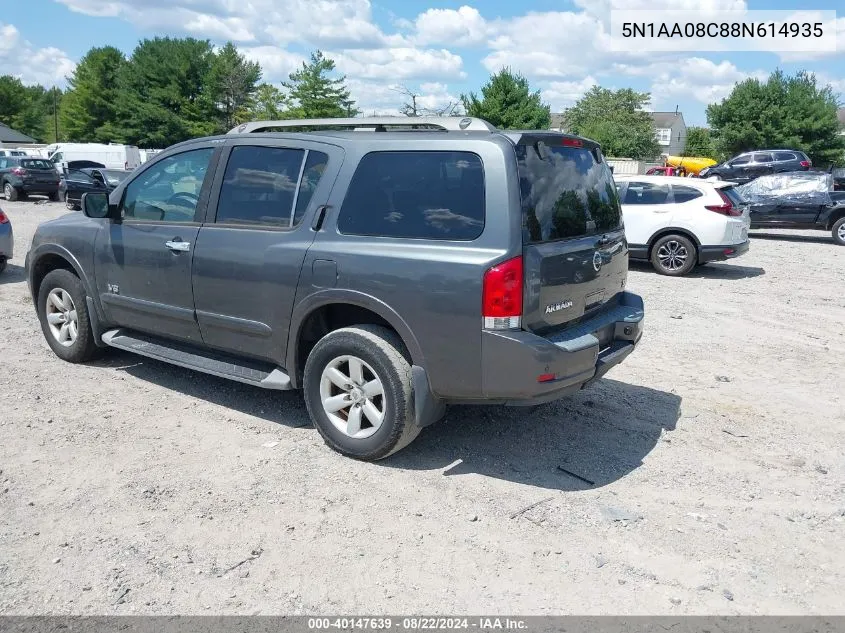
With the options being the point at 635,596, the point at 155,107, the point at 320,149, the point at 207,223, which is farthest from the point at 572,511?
the point at 155,107

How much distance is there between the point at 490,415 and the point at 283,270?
185 centimetres

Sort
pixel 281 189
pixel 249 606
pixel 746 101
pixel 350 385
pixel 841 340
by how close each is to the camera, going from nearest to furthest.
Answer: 1. pixel 249 606
2. pixel 350 385
3. pixel 281 189
4. pixel 841 340
5. pixel 746 101

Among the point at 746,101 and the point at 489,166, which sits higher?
the point at 746,101

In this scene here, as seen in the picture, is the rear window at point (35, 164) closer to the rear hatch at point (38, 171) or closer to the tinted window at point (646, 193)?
the rear hatch at point (38, 171)

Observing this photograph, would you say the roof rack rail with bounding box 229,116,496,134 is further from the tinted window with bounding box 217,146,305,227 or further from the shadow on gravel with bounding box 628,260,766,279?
the shadow on gravel with bounding box 628,260,766,279

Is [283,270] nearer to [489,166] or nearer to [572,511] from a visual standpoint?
[489,166]

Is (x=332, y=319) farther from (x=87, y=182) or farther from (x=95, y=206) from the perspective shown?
(x=87, y=182)

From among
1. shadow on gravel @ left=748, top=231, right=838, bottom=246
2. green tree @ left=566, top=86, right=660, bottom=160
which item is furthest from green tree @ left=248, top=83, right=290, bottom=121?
shadow on gravel @ left=748, top=231, right=838, bottom=246

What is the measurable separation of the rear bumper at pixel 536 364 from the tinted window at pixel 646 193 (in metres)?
8.87

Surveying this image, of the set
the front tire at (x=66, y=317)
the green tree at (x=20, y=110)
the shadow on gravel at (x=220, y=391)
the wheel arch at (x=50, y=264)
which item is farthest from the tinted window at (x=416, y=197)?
the green tree at (x=20, y=110)

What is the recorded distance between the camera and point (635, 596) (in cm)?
314

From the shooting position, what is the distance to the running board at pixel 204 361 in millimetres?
4716

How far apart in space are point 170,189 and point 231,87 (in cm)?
6348

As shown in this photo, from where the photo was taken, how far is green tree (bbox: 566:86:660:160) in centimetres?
6375
